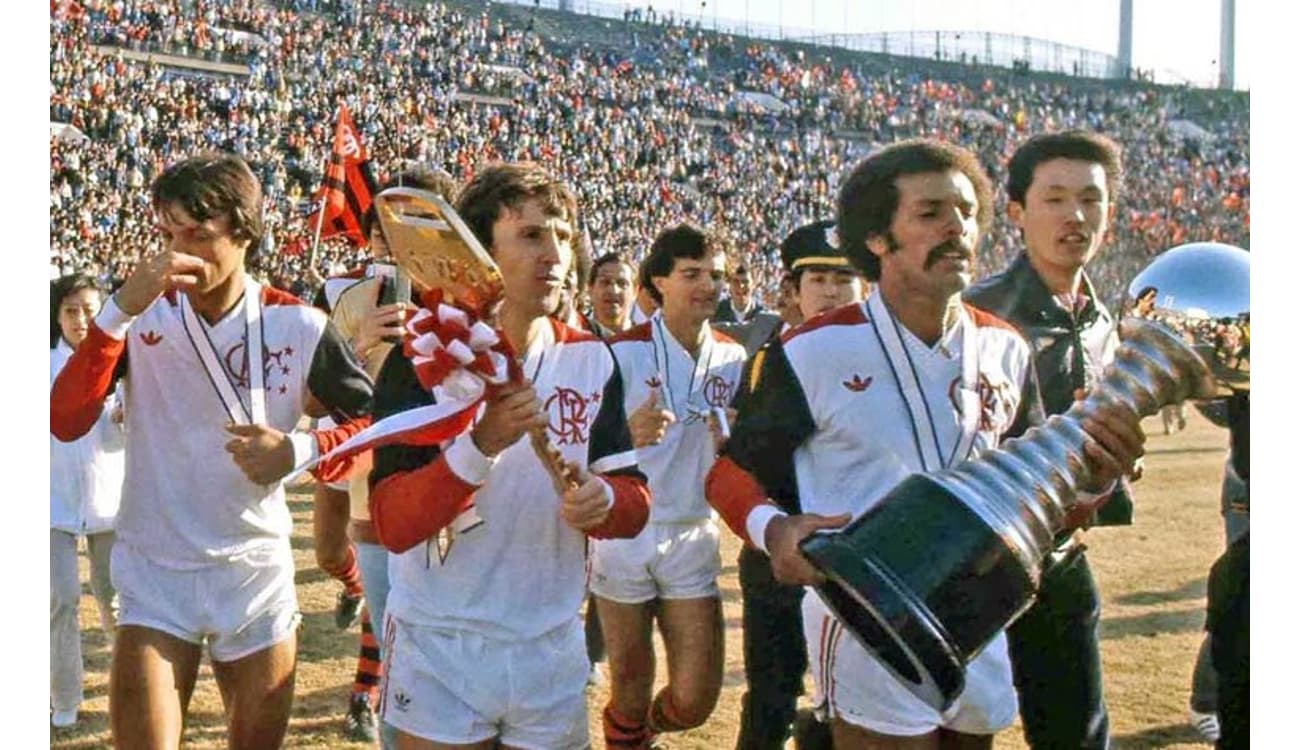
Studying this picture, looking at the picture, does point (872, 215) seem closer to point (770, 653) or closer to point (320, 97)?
point (770, 653)

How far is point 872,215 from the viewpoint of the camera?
2547mm

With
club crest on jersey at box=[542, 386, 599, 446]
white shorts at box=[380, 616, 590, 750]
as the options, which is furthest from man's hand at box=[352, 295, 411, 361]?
white shorts at box=[380, 616, 590, 750]

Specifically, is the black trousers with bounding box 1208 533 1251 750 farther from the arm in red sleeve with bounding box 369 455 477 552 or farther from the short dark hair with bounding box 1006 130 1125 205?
the arm in red sleeve with bounding box 369 455 477 552

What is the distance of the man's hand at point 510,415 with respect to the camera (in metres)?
2.28

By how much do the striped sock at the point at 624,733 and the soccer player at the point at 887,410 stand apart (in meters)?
1.54

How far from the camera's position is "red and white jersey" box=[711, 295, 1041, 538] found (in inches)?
94.7

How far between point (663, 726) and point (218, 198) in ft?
6.78

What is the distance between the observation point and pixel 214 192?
9.97 ft

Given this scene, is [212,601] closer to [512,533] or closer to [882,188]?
[512,533]

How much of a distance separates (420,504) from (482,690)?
1.23ft

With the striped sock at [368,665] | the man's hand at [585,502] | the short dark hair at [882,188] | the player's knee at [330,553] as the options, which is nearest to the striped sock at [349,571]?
the player's knee at [330,553]

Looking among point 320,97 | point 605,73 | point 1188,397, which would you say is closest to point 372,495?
point 1188,397

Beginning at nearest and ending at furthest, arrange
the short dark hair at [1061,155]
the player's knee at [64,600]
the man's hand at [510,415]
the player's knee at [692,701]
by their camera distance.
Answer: the man's hand at [510,415], the short dark hair at [1061,155], the player's knee at [692,701], the player's knee at [64,600]

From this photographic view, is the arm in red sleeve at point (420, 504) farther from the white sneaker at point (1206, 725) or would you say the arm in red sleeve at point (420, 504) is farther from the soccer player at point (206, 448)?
the white sneaker at point (1206, 725)
